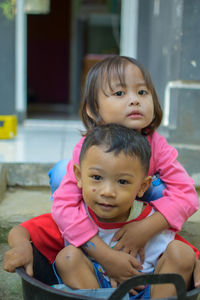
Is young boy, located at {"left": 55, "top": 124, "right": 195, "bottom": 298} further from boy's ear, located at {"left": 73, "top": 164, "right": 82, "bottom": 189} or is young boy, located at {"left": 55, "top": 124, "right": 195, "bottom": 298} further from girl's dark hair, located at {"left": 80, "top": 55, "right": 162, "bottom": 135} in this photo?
girl's dark hair, located at {"left": 80, "top": 55, "right": 162, "bottom": 135}

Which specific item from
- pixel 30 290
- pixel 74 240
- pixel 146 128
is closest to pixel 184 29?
pixel 146 128

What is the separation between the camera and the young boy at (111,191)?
1.07 metres

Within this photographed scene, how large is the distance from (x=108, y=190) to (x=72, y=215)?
7.3 inches

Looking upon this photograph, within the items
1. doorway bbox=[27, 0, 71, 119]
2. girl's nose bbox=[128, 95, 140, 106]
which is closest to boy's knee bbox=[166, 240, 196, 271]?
girl's nose bbox=[128, 95, 140, 106]

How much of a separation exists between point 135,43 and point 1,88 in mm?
1334

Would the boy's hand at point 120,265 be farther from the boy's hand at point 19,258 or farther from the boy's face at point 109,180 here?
the boy's hand at point 19,258

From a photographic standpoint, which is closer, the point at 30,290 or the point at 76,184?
the point at 30,290

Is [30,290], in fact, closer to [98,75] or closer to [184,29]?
[98,75]

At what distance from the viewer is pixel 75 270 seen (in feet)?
3.57

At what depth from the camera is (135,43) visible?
3.48 m

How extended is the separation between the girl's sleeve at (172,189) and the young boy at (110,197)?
0.08 metres

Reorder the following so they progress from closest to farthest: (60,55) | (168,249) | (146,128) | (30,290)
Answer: (30,290) < (168,249) < (146,128) < (60,55)

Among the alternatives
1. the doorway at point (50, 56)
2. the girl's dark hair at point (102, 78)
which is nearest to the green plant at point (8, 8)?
the girl's dark hair at point (102, 78)

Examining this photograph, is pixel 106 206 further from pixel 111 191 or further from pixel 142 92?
pixel 142 92
